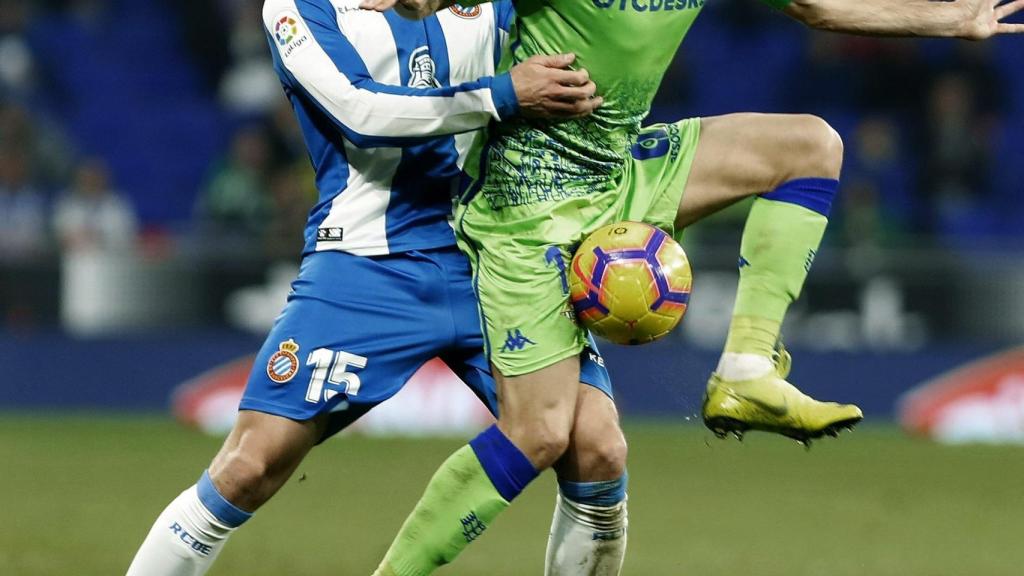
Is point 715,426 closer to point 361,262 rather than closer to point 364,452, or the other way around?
point 361,262

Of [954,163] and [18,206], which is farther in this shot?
[954,163]

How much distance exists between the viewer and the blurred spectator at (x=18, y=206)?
43.0 feet

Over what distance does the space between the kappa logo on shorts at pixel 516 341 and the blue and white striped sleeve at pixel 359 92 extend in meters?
0.63

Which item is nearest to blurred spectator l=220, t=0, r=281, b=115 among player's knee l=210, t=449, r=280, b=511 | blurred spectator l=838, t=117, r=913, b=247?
blurred spectator l=838, t=117, r=913, b=247

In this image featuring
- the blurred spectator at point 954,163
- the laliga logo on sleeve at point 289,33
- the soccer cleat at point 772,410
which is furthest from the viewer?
the blurred spectator at point 954,163

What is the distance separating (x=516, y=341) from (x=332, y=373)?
1.97ft

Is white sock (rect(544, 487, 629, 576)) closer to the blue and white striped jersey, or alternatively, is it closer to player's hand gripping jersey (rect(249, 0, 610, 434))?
player's hand gripping jersey (rect(249, 0, 610, 434))

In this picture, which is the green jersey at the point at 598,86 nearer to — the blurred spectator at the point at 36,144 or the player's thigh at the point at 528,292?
the player's thigh at the point at 528,292

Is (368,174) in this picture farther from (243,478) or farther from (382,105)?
(243,478)

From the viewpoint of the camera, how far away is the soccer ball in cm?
495

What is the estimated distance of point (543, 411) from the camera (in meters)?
5.00

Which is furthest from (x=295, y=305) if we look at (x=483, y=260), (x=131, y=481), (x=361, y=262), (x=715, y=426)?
(x=131, y=481)

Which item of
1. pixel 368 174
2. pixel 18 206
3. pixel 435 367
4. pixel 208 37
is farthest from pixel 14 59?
pixel 368 174

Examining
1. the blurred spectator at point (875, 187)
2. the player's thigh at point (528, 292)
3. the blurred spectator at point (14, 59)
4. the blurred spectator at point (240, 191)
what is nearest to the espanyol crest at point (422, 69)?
the player's thigh at point (528, 292)
